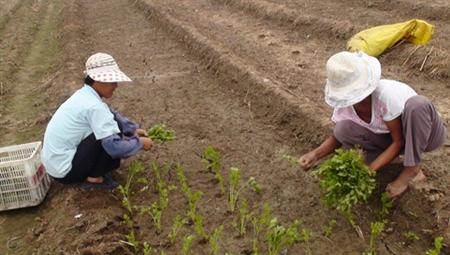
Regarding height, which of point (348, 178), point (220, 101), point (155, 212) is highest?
point (348, 178)

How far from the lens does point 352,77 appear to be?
345 centimetres

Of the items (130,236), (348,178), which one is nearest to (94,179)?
(130,236)

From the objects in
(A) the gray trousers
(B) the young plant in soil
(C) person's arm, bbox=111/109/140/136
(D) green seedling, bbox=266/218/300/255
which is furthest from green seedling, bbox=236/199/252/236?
(C) person's arm, bbox=111/109/140/136

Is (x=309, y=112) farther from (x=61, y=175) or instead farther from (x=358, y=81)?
(x=61, y=175)

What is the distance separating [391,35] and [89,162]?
15.4 ft

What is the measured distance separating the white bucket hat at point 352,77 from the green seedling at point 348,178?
37 centimetres

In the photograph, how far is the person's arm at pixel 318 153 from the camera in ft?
13.5

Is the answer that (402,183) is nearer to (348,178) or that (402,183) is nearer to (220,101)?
(348,178)

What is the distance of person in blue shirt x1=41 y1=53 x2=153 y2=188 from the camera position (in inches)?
166

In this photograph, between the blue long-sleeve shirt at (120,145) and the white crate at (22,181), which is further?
the white crate at (22,181)

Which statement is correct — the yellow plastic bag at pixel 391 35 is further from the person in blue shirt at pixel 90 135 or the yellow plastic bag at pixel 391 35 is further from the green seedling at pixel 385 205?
the person in blue shirt at pixel 90 135

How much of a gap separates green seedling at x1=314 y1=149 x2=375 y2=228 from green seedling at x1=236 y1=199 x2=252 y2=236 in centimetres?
74

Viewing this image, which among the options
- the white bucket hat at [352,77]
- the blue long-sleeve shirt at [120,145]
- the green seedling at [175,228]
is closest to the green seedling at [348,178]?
the white bucket hat at [352,77]

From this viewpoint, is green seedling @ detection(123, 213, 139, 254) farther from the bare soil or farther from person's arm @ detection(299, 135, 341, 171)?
person's arm @ detection(299, 135, 341, 171)
